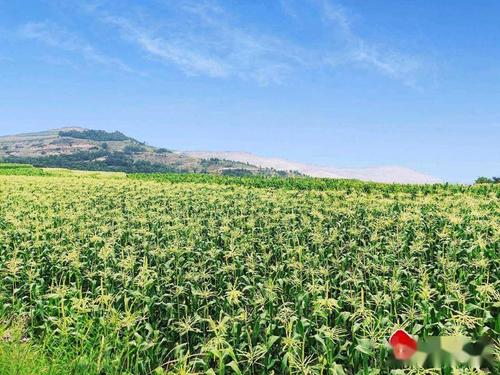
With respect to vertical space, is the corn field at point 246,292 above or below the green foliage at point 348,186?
below

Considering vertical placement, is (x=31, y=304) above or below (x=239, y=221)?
below

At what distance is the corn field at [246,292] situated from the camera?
744cm

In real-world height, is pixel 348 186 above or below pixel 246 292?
above

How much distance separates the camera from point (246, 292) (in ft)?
38.0

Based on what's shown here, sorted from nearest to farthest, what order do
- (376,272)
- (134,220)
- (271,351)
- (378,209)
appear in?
(271,351), (376,272), (134,220), (378,209)

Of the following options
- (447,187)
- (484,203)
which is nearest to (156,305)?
(484,203)

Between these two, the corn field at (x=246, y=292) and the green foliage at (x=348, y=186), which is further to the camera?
the green foliage at (x=348, y=186)

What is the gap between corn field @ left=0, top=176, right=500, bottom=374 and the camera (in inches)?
293

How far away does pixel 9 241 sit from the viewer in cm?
1582

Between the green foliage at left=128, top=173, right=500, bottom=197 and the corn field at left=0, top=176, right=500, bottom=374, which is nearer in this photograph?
the corn field at left=0, top=176, right=500, bottom=374

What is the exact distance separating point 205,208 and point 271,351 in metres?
16.8

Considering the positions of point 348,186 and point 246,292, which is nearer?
point 246,292

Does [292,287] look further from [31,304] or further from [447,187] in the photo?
[447,187]

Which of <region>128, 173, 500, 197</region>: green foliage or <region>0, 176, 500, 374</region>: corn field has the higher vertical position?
<region>128, 173, 500, 197</region>: green foliage
